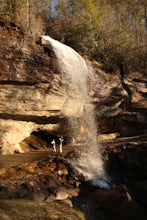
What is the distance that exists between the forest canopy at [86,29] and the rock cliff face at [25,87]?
422cm

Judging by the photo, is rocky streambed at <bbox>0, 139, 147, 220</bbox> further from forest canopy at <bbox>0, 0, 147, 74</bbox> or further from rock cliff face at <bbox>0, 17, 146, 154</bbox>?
forest canopy at <bbox>0, 0, 147, 74</bbox>

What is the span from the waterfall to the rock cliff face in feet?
1.38

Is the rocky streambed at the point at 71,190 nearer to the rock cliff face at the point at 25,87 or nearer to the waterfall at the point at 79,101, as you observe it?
the waterfall at the point at 79,101

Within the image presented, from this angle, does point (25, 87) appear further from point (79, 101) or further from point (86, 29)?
point (86, 29)

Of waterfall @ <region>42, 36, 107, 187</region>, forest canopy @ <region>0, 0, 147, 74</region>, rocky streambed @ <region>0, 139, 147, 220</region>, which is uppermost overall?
forest canopy @ <region>0, 0, 147, 74</region>

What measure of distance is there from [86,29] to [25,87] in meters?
11.3

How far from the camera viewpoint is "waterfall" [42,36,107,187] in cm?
1525

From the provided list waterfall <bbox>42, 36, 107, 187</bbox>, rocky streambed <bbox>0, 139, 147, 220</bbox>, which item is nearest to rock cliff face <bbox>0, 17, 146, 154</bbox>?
waterfall <bbox>42, 36, 107, 187</bbox>

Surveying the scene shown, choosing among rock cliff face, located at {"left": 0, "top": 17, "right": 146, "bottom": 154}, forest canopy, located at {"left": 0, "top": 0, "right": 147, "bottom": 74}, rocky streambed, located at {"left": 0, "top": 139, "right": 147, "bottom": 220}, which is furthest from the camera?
forest canopy, located at {"left": 0, "top": 0, "right": 147, "bottom": 74}

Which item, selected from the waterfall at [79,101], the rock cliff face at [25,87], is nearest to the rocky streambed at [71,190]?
the waterfall at [79,101]

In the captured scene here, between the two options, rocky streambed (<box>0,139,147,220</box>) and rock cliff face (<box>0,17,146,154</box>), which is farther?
rock cliff face (<box>0,17,146,154</box>)

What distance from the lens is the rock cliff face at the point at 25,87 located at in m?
15.2

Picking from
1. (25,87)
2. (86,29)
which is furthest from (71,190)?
(86,29)

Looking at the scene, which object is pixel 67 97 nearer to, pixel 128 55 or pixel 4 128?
pixel 4 128
